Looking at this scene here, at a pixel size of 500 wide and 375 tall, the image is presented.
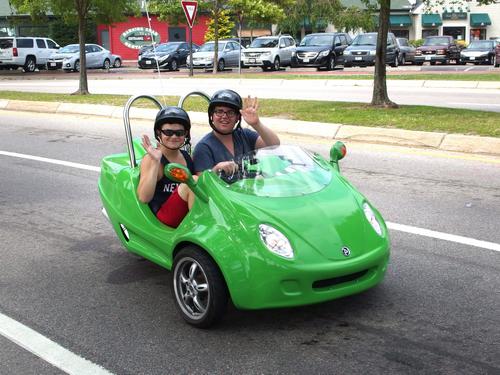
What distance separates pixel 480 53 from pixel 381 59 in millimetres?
23371

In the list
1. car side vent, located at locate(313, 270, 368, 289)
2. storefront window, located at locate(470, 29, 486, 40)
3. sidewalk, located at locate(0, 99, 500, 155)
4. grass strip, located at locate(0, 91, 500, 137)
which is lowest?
sidewalk, located at locate(0, 99, 500, 155)

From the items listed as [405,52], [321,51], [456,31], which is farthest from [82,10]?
[456,31]

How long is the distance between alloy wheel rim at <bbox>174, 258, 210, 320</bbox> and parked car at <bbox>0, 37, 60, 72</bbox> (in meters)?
35.4

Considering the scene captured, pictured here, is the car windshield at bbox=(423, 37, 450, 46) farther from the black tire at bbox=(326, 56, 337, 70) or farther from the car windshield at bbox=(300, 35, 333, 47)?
the car windshield at bbox=(300, 35, 333, 47)

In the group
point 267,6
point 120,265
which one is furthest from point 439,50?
point 120,265

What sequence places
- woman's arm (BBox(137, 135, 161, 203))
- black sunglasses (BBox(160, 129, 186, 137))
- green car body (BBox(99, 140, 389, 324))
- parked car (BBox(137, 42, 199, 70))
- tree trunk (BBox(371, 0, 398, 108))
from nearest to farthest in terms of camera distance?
green car body (BBox(99, 140, 389, 324))
woman's arm (BBox(137, 135, 161, 203))
black sunglasses (BBox(160, 129, 186, 137))
tree trunk (BBox(371, 0, 398, 108))
parked car (BBox(137, 42, 199, 70))

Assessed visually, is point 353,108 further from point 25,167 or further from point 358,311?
point 358,311

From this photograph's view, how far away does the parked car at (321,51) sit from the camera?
3088 cm

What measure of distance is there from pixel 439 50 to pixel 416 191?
29559mm

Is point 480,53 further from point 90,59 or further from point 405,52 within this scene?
point 90,59

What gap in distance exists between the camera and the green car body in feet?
12.1

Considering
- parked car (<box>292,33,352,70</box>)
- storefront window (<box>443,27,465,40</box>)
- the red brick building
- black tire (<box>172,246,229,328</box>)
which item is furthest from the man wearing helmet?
storefront window (<box>443,27,465,40</box>)

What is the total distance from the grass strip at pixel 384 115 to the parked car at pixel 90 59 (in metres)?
21.0

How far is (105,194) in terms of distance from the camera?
5125 millimetres
